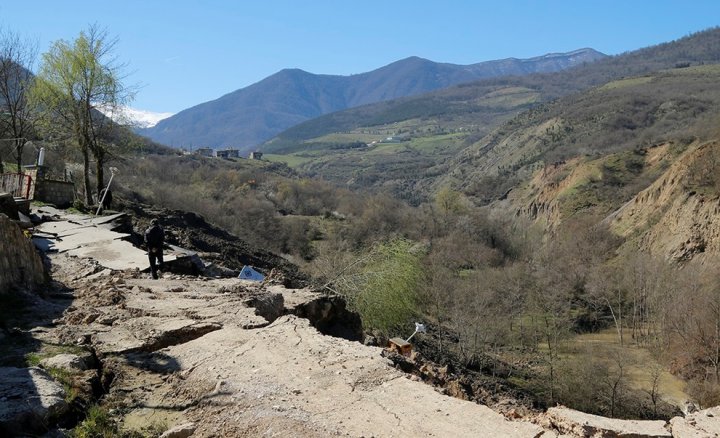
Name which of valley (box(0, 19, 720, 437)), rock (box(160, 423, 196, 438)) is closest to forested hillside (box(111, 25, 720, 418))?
valley (box(0, 19, 720, 437))

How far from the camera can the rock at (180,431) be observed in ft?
16.8

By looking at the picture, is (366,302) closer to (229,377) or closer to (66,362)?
(229,377)

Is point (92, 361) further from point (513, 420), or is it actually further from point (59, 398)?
point (513, 420)

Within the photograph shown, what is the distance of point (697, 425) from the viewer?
16.0 ft

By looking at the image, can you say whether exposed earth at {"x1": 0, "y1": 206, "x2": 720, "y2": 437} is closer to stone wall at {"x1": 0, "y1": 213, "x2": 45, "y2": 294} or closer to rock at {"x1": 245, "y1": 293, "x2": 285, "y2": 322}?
rock at {"x1": 245, "y1": 293, "x2": 285, "y2": 322}

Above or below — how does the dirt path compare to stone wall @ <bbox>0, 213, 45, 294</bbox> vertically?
below

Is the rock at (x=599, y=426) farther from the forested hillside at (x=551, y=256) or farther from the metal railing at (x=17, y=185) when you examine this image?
the metal railing at (x=17, y=185)

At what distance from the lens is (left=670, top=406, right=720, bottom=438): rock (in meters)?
4.72

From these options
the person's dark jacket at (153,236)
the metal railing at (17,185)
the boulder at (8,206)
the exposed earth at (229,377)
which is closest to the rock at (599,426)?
the exposed earth at (229,377)

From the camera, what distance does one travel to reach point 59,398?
531 cm

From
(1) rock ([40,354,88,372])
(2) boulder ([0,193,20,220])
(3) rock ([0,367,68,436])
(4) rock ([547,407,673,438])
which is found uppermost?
(2) boulder ([0,193,20,220])

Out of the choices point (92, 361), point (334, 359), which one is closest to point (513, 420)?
point (334, 359)

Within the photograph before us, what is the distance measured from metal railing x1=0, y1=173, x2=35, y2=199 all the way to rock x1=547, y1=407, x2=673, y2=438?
58.5 ft

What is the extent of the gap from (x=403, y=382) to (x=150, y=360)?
3.15 meters
